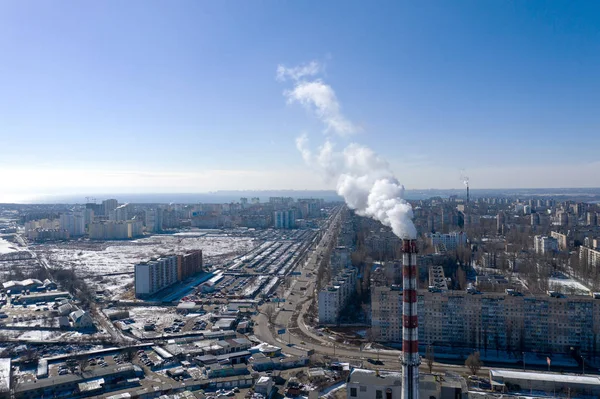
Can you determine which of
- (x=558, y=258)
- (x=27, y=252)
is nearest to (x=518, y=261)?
(x=558, y=258)

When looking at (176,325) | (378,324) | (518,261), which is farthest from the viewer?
(518,261)

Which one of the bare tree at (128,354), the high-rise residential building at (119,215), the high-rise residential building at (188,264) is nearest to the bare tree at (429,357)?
the bare tree at (128,354)

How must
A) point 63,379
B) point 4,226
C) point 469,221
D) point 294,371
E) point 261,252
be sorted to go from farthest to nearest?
point 4,226 → point 469,221 → point 261,252 → point 294,371 → point 63,379

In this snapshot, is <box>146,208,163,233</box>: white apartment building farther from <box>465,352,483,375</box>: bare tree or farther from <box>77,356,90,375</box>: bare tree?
<box>465,352,483,375</box>: bare tree

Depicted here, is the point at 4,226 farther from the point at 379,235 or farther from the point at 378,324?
the point at 378,324

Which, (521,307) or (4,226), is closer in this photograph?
(521,307)

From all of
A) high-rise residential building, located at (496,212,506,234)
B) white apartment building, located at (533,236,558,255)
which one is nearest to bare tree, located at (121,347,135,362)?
white apartment building, located at (533,236,558,255)

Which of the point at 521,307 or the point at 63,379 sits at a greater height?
the point at 521,307
